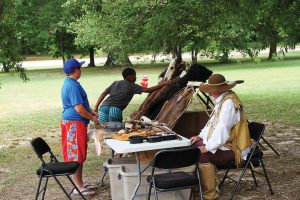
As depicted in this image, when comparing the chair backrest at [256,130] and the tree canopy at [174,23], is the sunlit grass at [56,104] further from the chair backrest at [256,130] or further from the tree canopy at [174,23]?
the chair backrest at [256,130]

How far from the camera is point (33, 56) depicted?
7588 cm

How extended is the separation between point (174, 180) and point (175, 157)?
0.21 m

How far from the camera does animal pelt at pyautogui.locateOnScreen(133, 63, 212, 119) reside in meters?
7.53

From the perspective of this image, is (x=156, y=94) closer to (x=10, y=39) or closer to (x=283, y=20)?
(x=283, y=20)

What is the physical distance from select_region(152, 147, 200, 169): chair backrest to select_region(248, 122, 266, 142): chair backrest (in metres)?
1.25

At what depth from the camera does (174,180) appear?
17.1 ft

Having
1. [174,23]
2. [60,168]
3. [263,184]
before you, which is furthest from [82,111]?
[174,23]

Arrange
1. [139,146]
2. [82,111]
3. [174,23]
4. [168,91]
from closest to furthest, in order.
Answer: [139,146] < [82,111] < [168,91] < [174,23]

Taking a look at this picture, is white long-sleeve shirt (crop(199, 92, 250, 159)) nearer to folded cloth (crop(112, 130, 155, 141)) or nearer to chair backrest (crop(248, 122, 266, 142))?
chair backrest (crop(248, 122, 266, 142))

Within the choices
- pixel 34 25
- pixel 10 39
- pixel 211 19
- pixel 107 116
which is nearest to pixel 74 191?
pixel 107 116

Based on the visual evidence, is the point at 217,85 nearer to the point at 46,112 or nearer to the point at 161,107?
the point at 161,107

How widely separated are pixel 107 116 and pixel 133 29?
8631mm

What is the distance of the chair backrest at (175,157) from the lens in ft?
16.9

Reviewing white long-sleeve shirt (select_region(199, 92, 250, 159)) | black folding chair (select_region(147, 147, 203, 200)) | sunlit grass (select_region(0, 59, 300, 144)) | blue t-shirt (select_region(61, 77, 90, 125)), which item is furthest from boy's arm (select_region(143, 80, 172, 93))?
sunlit grass (select_region(0, 59, 300, 144))
